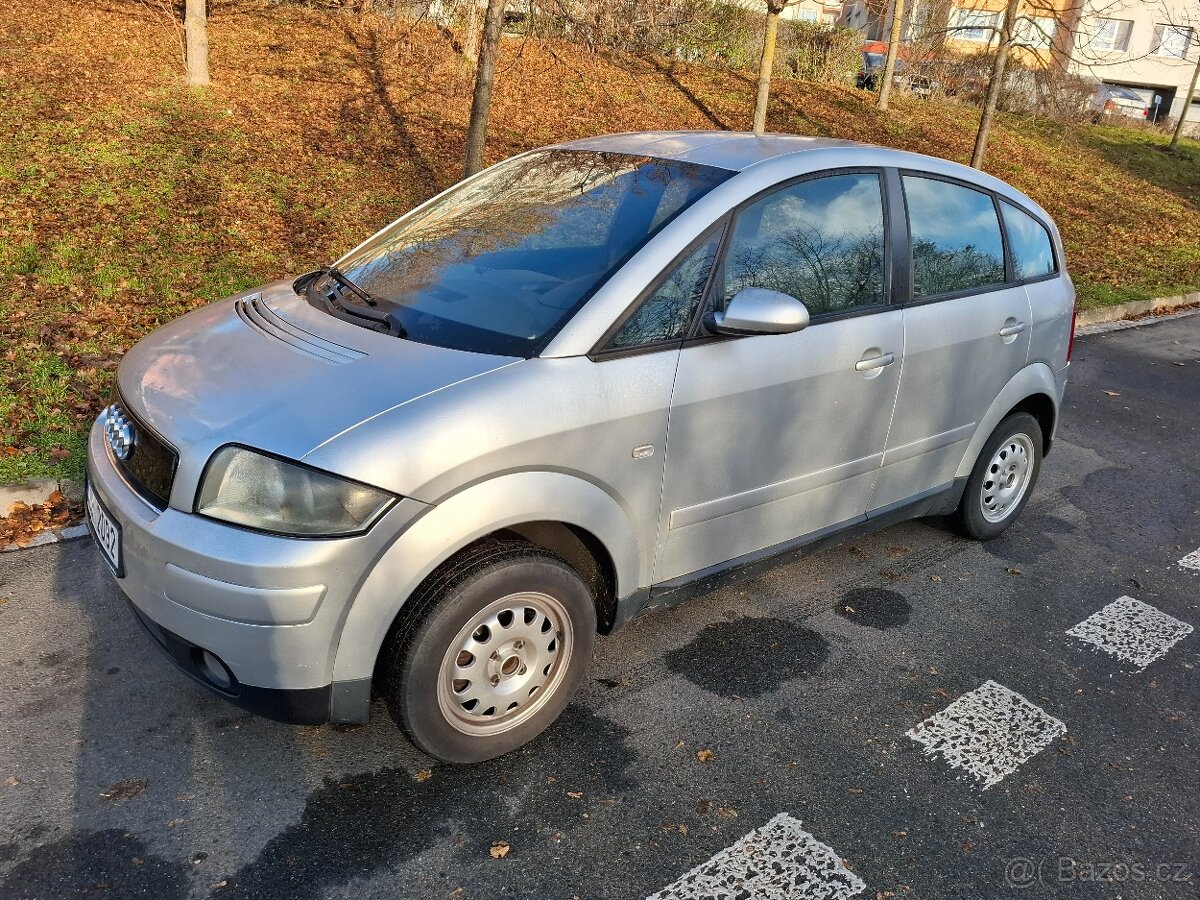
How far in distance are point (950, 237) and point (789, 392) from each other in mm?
1300

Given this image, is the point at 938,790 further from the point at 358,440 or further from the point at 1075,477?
the point at 1075,477

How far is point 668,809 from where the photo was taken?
2916 mm

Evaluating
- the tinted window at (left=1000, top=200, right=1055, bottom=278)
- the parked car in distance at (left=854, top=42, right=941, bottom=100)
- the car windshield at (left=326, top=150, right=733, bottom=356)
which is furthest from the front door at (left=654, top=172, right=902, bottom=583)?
the parked car in distance at (left=854, top=42, right=941, bottom=100)

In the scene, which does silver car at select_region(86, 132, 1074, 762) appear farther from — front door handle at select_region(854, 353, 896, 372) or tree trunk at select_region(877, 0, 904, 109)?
tree trunk at select_region(877, 0, 904, 109)

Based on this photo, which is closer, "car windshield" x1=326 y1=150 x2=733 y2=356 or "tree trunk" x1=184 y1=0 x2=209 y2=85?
"car windshield" x1=326 y1=150 x2=733 y2=356

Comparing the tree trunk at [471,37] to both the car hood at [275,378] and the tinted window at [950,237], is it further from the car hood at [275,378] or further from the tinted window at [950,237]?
the car hood at [275,378]

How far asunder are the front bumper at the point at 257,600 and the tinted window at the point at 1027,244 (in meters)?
3.28

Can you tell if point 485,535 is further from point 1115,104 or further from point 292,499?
point 1115,104

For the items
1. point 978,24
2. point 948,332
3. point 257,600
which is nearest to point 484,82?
point 948,332

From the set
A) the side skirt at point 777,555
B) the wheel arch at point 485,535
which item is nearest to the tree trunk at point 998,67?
the side skirt at point 777,555

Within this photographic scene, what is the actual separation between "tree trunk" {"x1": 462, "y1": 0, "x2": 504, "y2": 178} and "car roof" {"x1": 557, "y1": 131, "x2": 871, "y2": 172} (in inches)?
167

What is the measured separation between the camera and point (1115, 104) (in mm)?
30141

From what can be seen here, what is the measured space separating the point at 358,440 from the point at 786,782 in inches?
67.5

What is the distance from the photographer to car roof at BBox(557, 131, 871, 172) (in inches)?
141
